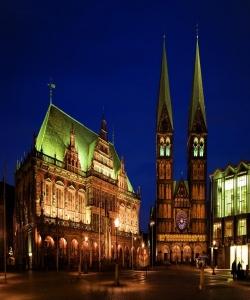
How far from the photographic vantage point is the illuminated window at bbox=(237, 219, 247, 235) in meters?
70.8

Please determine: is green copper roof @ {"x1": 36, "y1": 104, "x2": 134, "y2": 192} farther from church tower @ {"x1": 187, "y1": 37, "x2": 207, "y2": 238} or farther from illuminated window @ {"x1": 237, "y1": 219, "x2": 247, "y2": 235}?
church tower @ {"x1": 187, "y1": 37, "x2": 207, "y2": 238}

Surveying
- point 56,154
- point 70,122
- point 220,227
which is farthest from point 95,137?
point 220,227

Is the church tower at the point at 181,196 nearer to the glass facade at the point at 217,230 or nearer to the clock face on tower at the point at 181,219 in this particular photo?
the clock face on tower at the point at 181,219

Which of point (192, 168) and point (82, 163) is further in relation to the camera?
point (192, 168)

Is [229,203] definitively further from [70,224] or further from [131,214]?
[131,214]

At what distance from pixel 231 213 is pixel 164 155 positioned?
49049 mm

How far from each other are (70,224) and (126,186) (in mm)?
29584

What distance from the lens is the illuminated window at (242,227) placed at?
70750 millimetres

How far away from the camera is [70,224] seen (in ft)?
248

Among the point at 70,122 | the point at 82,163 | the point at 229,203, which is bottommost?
the point at 229,203

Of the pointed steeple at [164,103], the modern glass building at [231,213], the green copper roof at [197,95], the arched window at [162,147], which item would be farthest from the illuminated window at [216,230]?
the green copper roof at [197,95]

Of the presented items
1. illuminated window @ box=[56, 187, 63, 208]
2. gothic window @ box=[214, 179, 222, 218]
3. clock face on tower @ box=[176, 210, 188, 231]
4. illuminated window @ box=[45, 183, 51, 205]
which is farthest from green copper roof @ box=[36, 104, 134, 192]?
clock face on tower @ box=[176, 210, 188, 231]

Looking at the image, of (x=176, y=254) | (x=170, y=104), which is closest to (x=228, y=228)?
(x=176, y=254)

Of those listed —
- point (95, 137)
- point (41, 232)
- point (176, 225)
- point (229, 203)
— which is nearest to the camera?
point (41, 232)
